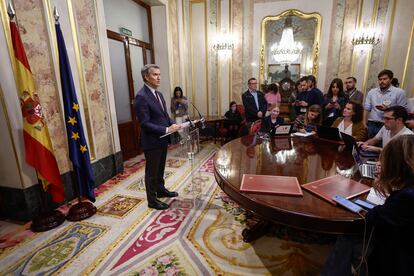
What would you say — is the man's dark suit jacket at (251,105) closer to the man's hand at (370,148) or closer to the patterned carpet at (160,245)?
the patterned carpet at (160,245)

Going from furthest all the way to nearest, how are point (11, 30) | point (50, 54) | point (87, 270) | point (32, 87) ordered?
1. point (50, 54)
2. point (32, 87)
3. point (11, 30)
4. point (87, 270)

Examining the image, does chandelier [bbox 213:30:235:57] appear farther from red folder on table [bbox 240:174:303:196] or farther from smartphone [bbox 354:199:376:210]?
smartphone [bbox 354:199:376:210]

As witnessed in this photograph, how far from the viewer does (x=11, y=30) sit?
194cm

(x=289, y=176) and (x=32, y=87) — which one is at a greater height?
(x=32, y=87)

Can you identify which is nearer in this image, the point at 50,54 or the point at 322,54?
the point at 50,54

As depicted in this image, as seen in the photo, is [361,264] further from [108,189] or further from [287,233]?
[108,189]

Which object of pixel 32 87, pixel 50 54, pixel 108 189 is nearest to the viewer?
pixel 32 87

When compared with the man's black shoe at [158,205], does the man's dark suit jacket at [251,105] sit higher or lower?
higher

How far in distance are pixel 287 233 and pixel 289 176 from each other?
2.78 ft

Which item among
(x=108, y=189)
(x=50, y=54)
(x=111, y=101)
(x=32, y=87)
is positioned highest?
(x=50, y=54)

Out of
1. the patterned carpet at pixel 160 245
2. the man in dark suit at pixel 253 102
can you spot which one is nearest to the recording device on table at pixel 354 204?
the patterned carpet at pixel 160 245

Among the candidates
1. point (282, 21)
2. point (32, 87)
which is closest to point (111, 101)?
point (32, 87)

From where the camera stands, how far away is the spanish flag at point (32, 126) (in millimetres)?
1987

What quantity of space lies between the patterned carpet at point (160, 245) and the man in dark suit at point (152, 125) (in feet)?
1.23
